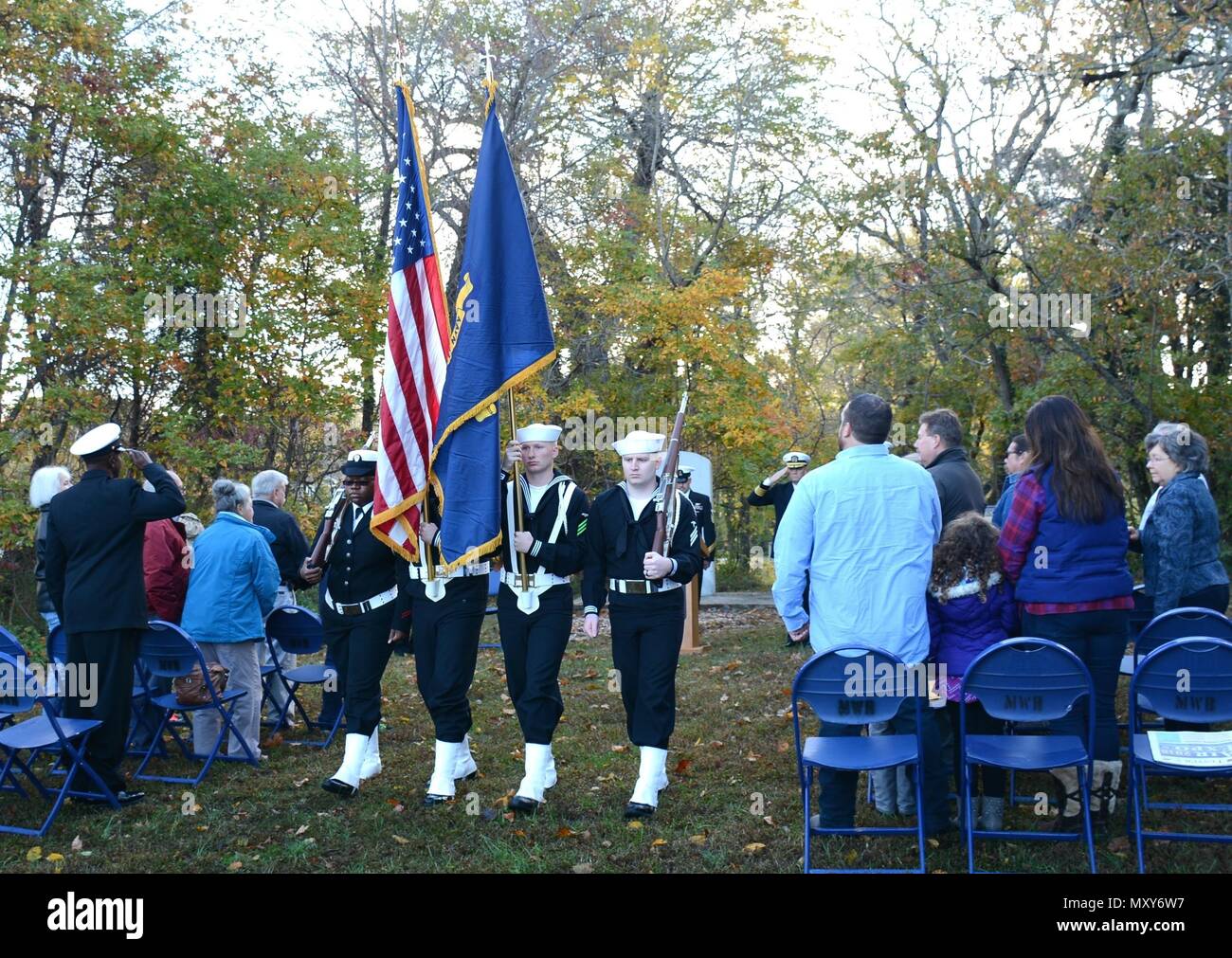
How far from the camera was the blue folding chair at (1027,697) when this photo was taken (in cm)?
456

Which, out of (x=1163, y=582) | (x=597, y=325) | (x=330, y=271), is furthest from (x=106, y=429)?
(x=597, y=325)

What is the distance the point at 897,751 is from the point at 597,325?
1282cm

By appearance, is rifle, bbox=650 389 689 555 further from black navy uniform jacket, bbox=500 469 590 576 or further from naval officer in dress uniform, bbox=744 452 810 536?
naval officer in dress uniform, bbox=744 452 810 536

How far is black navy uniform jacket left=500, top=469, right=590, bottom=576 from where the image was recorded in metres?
5.93

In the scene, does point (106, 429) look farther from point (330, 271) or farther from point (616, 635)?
point (330, 271)

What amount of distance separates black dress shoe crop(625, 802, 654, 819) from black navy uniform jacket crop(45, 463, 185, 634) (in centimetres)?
289

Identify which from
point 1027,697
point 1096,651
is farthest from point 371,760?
point 1096,651

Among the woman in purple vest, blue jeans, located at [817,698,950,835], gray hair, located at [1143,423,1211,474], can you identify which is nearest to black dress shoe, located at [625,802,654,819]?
blue jeans, located at [817,698,950,835]

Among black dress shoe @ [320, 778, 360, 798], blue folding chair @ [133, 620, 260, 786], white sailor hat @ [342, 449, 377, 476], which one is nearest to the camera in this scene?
black dress shoe @ [320, 778, 360, 798]

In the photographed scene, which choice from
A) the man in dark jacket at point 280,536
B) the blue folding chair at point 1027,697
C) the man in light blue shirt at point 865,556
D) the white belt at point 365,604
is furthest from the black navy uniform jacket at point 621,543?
the man in dark jacket at point 280,536

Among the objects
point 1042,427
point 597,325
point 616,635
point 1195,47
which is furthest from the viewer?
point 597,325

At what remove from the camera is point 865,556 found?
16.3 ft

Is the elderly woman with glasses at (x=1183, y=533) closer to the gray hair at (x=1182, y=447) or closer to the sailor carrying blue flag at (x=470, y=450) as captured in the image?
the gray hair at (x=1182, y=447)

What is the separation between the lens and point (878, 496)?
498 cm
